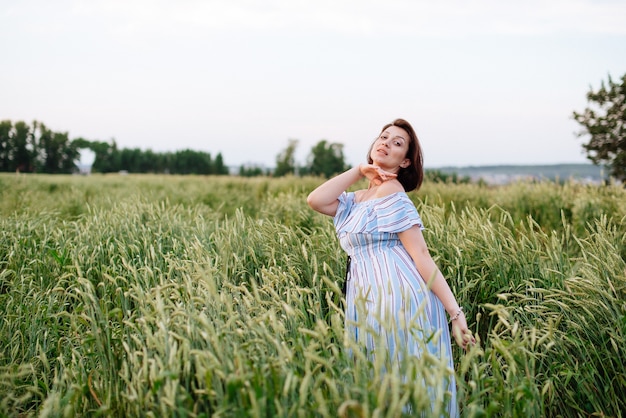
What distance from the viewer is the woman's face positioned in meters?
2.78

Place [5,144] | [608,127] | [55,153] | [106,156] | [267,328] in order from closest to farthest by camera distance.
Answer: [267,328]
[608,127]
[5,144]
[55,153]
[106,156]

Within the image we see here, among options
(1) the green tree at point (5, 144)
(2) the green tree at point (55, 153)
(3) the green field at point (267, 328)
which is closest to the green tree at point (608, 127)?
(3) the green field at point (267, 328)

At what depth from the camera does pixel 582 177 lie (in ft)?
33.9

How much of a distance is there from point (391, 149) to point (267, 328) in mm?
1195

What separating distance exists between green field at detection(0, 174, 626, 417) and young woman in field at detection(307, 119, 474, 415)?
18 centimetres

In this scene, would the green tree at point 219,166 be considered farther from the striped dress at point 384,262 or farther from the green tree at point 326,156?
the striped dress at point 384,262

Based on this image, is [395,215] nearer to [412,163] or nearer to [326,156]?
[412,163]

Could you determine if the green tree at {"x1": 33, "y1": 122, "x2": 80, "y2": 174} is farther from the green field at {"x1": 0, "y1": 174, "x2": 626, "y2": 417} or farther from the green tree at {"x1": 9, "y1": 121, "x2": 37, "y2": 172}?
the green field at {"x1": 0, "y1": 174, "x2": 626, "y2": 417}

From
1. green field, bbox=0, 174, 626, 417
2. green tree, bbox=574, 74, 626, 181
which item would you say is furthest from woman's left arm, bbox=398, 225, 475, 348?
green tree, bbox=574, 74, 626, 181

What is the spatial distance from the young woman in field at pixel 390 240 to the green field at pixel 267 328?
0.59 ft

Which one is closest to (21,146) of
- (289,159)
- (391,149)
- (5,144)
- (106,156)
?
(5,144)

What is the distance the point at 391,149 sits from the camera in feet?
9.09

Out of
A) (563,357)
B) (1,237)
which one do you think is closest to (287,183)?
(1,237)

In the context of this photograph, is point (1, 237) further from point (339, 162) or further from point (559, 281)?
point (339, 162)
